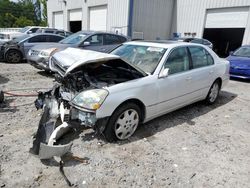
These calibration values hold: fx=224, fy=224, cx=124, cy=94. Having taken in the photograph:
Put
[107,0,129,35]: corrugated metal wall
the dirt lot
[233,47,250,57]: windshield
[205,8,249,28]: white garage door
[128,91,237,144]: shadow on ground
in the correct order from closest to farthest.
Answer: the dirt lot → [128,91,237,144]: shadow on ground → [233,47,250,57]: windshield → [205,8,249,28]: white garage door → [107,0,129,35]: corrugated metal wall

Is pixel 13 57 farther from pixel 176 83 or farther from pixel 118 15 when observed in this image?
pixel 118 15

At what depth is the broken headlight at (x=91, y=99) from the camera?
307 centimetres

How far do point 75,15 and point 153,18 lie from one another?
910cm

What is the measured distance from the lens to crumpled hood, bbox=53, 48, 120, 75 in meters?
3.25

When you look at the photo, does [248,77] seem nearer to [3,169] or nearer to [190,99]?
[190,99]

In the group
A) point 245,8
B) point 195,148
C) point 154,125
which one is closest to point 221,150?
point 195,148

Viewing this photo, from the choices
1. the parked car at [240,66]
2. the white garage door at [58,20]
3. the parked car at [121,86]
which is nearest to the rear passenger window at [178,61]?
the parked car at [121,86]

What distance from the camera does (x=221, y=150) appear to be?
3.49 metres

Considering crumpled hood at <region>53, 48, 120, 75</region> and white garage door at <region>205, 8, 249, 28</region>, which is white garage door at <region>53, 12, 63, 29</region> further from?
crumpled hood at <region>53, 48, 120, 75</region>

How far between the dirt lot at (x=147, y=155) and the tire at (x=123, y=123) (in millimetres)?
126

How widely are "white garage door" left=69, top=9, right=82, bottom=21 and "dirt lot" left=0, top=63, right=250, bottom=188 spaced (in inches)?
751

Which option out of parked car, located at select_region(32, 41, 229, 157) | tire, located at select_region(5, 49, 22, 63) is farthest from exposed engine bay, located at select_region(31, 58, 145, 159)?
tire, located at select_region(5, 49, 22, 63)

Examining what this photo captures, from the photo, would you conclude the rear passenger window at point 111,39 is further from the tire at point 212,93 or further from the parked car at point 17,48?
the tire at point 212,93

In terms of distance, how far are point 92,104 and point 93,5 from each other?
727 inches
